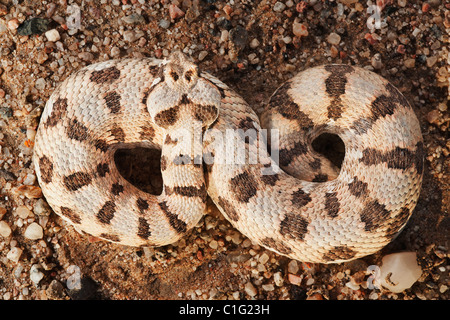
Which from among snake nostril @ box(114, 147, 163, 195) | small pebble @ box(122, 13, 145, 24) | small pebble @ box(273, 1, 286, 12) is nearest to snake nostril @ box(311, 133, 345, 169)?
small pebble @ box(273, 1, 286, 12)

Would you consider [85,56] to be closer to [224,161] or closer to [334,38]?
[224,161]

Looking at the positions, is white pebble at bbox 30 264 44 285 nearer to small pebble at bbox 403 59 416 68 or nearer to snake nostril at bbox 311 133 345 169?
snake nostril at bbox 311 133 345 169

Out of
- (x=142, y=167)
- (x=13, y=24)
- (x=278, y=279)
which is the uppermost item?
(x=13, y=24)

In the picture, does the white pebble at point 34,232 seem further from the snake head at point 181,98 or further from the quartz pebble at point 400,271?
the quartz pebble at point 400,271

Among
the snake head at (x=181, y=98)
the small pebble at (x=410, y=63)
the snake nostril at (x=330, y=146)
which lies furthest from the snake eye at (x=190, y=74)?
the small pebble at (x=410, y=63)

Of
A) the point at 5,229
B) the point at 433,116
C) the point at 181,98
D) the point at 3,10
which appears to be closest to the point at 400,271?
the point at 433,116

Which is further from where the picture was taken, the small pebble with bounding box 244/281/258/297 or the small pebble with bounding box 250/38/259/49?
the small pebble with bounding box 250/38/259/49

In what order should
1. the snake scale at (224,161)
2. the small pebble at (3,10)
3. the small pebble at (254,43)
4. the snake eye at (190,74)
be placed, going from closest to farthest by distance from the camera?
the snake scale at (224,161) < the snake eye at (190,74) < the small pebble at (3,10) < the small pebble at (254,43)
